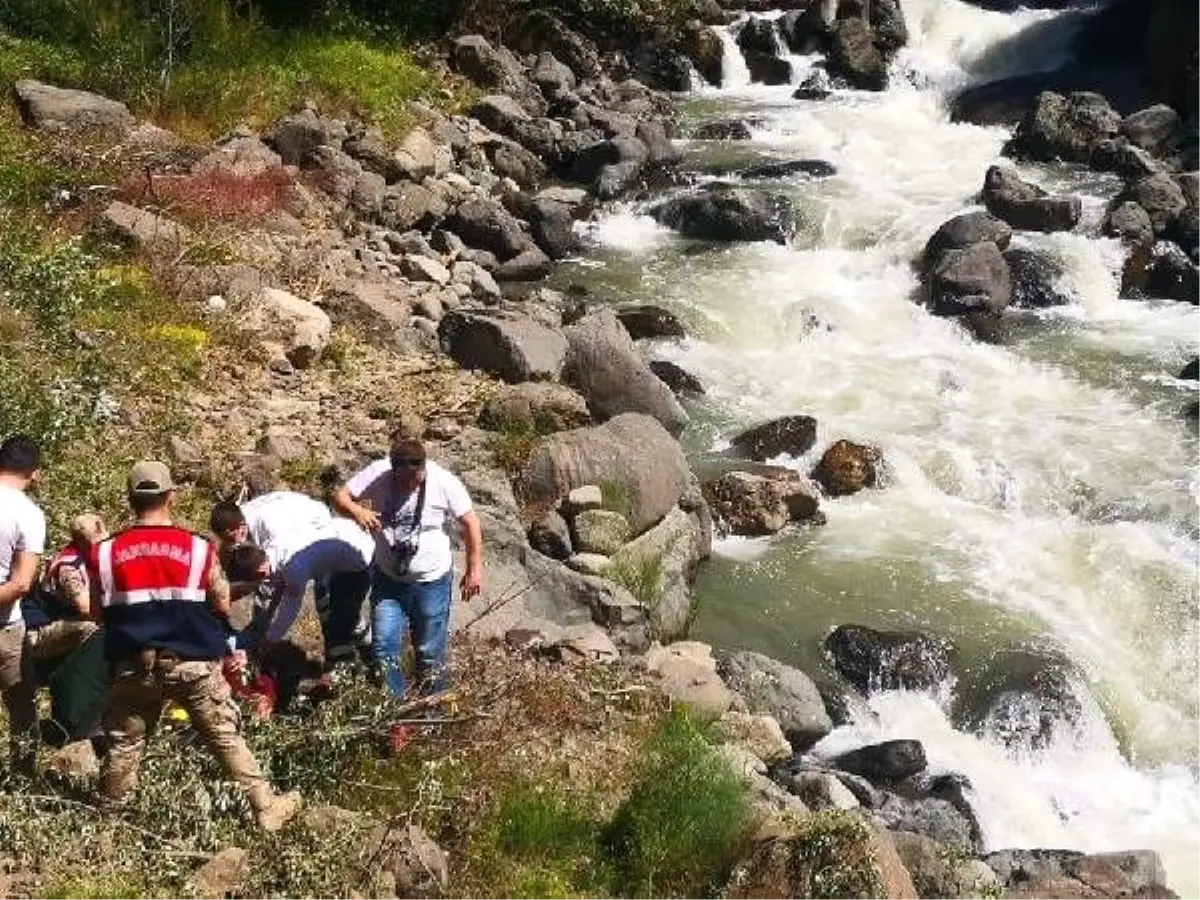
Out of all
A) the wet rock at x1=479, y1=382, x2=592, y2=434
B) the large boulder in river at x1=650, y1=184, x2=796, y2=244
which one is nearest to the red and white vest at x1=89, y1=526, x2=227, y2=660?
the wet rock at x1=479, y1=382, x2=592, y2=434

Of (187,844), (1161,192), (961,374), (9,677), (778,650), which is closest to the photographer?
(187,844)

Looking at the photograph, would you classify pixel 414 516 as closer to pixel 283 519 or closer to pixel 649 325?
pixel 283 519

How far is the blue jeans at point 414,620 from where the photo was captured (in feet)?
25.9

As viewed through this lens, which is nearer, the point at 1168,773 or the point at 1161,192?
the point at 1168,773

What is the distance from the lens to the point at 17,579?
267 inches

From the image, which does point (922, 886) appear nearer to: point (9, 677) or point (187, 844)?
point (187, 844)

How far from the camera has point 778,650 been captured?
39.8 feet

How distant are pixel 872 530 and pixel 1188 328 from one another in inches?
316

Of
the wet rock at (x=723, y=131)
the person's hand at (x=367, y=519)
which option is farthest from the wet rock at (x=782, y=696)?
the wet rock at (x=723, y=131)

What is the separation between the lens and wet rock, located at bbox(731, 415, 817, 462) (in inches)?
595

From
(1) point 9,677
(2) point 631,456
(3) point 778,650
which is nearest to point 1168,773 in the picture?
(3) point 778,650

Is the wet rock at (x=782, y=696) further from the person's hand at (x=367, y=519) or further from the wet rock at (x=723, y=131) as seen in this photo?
the wet rock at (x=723, y=131)

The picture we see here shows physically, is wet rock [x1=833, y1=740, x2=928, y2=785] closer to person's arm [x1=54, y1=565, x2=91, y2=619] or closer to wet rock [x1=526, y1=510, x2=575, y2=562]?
wet rock [x1=526, y1=510, x2=575, y2=562]

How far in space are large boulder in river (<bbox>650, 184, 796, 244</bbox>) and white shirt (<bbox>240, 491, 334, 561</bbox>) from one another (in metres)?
14.2
